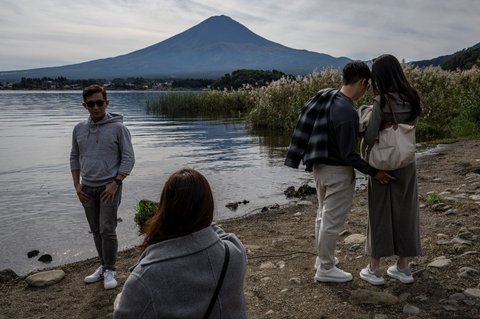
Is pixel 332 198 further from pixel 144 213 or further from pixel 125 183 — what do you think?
pixel 125 183

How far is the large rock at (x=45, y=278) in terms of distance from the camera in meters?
5.57

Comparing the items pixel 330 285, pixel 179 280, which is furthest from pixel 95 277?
pixel 179 280

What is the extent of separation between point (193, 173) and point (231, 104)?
34.4 m

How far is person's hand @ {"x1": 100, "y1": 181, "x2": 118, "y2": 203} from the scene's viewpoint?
495 cm

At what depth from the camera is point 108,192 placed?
4.96 meters

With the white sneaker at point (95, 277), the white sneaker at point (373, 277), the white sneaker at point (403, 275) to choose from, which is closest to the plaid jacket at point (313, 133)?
the white sneaker at point (373, 277)

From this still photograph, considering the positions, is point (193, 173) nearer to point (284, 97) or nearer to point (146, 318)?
point (146, 318)

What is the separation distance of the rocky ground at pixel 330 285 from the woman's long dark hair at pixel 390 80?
65.5 inches

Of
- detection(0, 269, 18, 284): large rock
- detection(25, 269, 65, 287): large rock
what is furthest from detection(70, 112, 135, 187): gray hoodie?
detection(0, 269, 18, 284): large rock

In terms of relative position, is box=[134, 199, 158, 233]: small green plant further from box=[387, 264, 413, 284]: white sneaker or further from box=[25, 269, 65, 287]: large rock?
box=[387, 264, 413, 284]: white sneaker

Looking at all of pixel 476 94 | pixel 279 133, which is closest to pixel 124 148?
pixel 476 94

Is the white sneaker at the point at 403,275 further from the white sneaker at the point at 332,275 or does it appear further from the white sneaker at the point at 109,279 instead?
the white sneaker at the point at 109,279

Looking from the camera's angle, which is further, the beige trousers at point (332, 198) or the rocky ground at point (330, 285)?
the beige trousers at point (332, 198)

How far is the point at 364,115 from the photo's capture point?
4.27 meters
